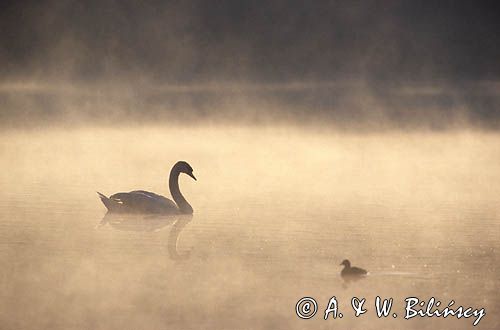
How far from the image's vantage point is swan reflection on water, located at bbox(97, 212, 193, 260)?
1138 cm

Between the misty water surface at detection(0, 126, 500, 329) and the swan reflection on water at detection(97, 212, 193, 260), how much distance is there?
0.04 m

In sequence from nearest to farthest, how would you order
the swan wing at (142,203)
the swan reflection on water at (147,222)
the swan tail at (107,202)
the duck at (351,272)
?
1. the duck at (351,272)
2. the swan reflection on water at (147,222)
3. the swan tail at (107,202)
4. the swan wing at (142,203)

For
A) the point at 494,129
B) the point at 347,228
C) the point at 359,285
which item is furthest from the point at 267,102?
the point at 359,285

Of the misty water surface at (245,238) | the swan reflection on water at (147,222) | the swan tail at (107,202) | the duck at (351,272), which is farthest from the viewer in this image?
the swan tail at (107,202)

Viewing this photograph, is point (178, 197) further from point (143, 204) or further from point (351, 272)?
point (351, 272)

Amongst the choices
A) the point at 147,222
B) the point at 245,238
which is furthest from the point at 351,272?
the point at 147,222

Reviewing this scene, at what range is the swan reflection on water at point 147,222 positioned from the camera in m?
11.4

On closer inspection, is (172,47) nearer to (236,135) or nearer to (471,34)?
(471,34)

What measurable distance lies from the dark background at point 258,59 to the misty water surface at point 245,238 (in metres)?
9.38

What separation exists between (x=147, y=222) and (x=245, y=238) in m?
1.67

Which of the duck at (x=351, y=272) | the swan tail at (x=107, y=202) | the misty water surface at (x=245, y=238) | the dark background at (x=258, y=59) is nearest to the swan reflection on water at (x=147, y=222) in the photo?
the misty water surface at (x=245, y=238)

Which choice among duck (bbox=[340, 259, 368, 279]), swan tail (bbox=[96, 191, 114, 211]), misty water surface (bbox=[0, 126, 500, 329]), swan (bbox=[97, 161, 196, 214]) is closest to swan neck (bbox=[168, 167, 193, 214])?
swan (bbox=[97, 161, 196, 214])

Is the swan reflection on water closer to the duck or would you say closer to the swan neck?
the swan neck

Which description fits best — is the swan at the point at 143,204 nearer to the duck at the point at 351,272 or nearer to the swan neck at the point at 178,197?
the swan neck at the point at 178,197
